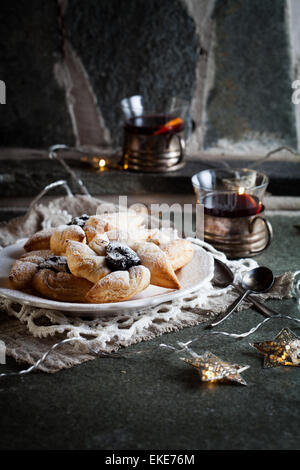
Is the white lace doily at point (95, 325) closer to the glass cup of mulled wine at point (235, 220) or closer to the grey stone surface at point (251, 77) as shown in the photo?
the glass cup of mulled wine at point (235, 220)

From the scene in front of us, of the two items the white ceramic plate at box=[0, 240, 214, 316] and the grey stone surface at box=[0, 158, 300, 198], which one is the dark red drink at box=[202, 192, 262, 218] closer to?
the white ceramic plate at box=[0, 240, 214, 316]

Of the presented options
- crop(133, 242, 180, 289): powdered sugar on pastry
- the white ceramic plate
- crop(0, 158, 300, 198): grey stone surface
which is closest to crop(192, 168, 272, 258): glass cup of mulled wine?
the white ceramic plate

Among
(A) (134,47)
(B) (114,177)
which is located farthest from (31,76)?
(B) (114,177)

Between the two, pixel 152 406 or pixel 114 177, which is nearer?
pixel 152 406

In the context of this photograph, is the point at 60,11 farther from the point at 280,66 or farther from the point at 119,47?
the point at 280,66

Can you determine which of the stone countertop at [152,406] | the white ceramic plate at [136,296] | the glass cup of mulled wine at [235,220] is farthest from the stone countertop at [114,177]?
the stone countertop at [152,406]

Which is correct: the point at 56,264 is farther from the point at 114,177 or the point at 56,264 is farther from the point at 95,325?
the point at 114,177
